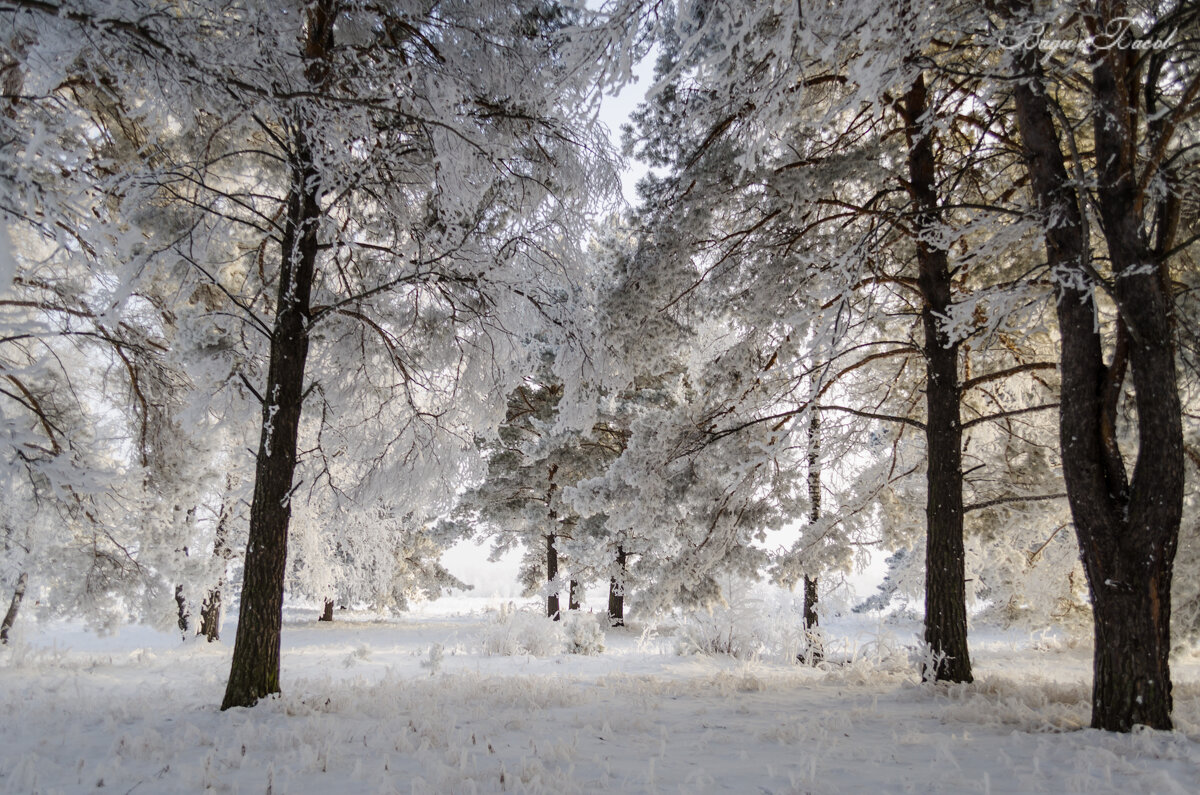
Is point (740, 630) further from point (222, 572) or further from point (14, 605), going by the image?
point (14, 605)

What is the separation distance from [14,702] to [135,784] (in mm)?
4180

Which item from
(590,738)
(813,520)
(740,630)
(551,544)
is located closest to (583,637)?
(740,630)

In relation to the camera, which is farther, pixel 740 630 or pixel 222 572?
pixel 222 572

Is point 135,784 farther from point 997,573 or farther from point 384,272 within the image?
point 997,573

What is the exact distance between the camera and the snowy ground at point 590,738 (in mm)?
3412

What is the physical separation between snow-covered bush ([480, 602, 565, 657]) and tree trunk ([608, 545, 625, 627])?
16.5ft

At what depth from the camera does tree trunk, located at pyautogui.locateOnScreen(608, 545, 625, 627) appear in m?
18.0

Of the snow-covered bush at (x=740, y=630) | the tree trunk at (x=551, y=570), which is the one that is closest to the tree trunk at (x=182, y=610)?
the tree trunk at (x=551, y=570)

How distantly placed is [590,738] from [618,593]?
13.5 metres

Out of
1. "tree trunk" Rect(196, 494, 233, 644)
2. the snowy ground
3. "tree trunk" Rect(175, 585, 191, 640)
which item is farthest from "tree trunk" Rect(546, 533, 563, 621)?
the snowy ground

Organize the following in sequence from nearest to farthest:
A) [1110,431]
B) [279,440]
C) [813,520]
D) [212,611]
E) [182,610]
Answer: [1110,431], [279,440], [813,520], [212,611], [182,610]

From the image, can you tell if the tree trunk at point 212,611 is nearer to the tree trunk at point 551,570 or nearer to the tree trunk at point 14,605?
the tree trunk at point 14,605

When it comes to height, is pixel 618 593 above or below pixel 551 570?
below

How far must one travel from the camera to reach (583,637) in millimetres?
12523
